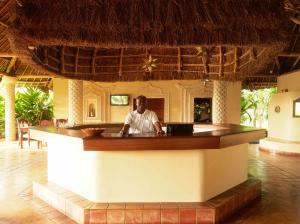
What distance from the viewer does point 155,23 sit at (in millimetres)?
3596

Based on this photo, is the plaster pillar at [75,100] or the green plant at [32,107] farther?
the green plant at [32,107]

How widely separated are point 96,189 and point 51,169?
52.4 inches

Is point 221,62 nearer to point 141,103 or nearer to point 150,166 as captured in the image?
point 141,103

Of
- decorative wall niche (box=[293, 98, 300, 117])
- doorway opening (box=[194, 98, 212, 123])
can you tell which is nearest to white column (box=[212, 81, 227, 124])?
decorative wall niche (box=[293, 98, 300, 117])

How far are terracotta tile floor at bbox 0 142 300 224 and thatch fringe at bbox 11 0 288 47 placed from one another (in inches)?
85.0

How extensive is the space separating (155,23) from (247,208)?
2716 mm

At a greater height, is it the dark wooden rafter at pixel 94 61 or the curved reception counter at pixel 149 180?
the dark wooden rafter at pixel 94 61

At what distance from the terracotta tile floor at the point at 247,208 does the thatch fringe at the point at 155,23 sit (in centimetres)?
216

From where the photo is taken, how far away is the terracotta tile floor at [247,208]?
11.8 feet

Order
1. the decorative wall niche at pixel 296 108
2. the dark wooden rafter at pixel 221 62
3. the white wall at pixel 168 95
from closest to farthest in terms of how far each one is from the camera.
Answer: the dark wooden rafter at pixel 221 62 → the decorative wall niche at pixel 296 108 → the white wall at pixel 168 95

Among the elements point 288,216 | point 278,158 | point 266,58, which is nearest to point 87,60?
point 266,58

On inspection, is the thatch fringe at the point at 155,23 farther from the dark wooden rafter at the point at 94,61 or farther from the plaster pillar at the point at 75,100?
the plaster pillar at the point at 75,100

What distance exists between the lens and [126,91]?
10.9 metres

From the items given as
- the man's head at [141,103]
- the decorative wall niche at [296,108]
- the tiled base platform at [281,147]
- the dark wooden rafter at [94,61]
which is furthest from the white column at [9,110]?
the decorative wall niche at [296,108]
